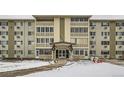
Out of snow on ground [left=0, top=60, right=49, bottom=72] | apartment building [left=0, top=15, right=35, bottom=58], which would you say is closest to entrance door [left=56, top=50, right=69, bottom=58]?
snow on ground [left=0, top=60, right=49, bottom=72]

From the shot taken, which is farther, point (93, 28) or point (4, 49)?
point (93, 28)

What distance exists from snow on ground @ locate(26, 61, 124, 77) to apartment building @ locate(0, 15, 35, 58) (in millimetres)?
1666

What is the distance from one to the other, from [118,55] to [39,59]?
3273 millimetres

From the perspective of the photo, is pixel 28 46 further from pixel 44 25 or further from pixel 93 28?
pixel 93 28

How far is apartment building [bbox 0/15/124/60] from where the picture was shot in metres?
13.7

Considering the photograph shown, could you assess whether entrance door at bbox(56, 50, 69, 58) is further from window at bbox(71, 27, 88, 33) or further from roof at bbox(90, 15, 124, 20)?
roof at bbox(90, 15, 124, 20)

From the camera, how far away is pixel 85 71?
41.1 feet

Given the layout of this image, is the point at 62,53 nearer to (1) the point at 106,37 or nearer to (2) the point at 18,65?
(2) the point at 18,65

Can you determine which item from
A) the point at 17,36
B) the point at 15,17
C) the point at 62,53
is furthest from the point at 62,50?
the point at 15,17

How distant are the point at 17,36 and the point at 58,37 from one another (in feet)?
5.84

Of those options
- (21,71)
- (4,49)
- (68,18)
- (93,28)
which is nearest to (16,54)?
(4,49)

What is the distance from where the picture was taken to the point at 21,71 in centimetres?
1233

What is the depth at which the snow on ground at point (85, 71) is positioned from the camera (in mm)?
12352

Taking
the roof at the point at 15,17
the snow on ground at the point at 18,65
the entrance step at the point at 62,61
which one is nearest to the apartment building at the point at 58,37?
the roof at the point at 15,17
